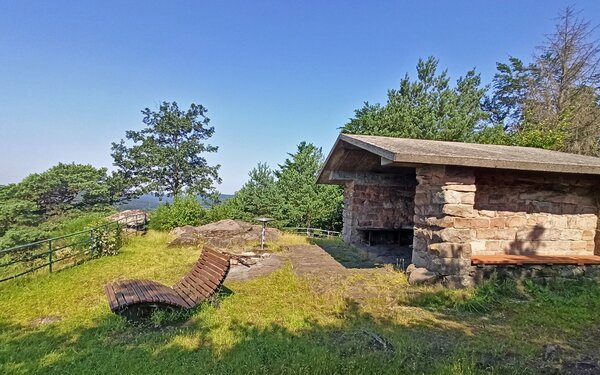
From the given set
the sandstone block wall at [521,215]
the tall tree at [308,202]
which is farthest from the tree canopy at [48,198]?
the sandstone block wall at [521,215]

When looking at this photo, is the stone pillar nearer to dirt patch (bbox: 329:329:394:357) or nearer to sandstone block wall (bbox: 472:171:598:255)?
sandstone block wall (bbox: 472:171:598:255)

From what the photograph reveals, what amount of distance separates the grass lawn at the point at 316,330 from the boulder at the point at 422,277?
0.22 metres

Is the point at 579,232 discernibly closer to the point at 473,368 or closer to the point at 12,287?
the point at 473,368

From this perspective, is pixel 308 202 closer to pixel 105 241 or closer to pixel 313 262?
pixel 313 262

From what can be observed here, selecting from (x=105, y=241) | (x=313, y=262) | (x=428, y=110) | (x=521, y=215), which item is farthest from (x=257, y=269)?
(x=428, y=110)

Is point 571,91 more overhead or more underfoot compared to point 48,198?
more overhead

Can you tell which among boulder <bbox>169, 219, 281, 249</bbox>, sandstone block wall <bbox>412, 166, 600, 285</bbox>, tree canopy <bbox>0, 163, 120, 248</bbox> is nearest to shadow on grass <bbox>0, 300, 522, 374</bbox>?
sandstone block wall <bbox>412, 166, 600, 285</bbox>

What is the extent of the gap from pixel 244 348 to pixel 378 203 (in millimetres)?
7533

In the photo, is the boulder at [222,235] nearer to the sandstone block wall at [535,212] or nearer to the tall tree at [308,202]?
the tall tree at [308,202]

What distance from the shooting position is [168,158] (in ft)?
93.2

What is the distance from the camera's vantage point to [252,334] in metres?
3.92

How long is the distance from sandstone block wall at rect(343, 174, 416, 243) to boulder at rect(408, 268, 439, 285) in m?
3.92

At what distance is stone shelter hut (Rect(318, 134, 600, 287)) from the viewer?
549cm

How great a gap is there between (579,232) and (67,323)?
9.45 m
